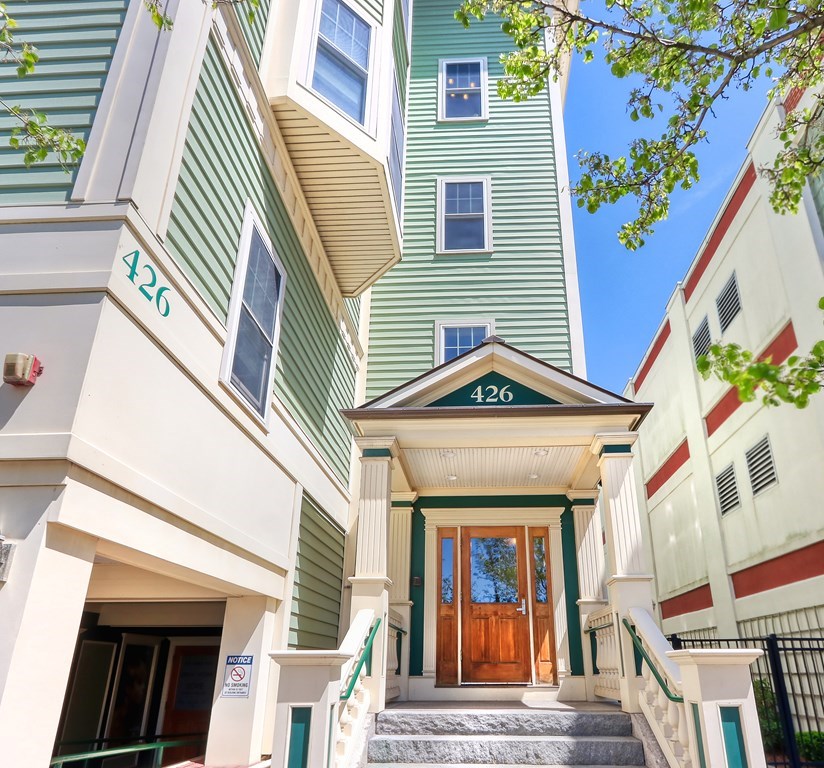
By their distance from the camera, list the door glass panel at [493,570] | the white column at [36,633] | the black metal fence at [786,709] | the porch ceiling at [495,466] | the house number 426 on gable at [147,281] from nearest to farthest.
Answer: the white column at [36,633] < the house number 426 on gable at [147,281] < the black metal fence at [786,709] < the porch ceiling at [495,466] < the door glass panel at [493,570]

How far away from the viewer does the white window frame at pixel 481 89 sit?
13336 mm

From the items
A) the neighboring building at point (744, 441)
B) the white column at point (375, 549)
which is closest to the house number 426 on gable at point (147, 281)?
the white column at point (375, 549)

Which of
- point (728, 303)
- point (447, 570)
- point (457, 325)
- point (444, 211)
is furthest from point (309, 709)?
point (728, 303)

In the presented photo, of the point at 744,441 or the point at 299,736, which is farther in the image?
the point at 744,441

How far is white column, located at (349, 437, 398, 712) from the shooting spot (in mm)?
6520

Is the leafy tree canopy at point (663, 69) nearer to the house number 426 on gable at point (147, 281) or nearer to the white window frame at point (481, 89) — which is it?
the house number 426 on gable at point (147, 281)

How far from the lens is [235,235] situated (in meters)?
6.04

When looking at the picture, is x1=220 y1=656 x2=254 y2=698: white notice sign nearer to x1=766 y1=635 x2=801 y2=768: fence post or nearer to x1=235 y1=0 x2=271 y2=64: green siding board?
x1=766 y1=635 x2=801 y2=768: fence post

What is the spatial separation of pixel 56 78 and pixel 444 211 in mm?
8449

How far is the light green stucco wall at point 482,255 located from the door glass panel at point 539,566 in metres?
2.99

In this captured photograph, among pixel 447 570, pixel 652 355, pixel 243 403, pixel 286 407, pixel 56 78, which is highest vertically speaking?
pixel 652 355

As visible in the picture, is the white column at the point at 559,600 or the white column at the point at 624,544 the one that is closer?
the white column at the point at 624,544

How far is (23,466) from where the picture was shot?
3.50m

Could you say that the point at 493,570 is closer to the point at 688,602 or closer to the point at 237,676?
the point at 237,676
